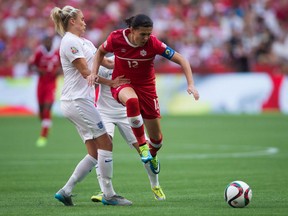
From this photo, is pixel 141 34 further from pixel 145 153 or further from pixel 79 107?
pixel 145 153

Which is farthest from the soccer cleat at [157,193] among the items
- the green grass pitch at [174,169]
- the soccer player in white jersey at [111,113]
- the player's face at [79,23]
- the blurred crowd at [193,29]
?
the blurred crowd at [193,29]

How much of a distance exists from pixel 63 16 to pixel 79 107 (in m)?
1.18

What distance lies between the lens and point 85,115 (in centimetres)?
998

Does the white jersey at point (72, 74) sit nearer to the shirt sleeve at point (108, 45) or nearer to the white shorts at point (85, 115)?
the white shorts at point (85, 115)

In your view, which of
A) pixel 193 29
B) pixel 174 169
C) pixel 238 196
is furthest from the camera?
pixel 193 29

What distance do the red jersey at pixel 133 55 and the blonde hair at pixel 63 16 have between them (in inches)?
23.0

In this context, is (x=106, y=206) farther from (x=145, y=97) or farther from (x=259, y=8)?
(x=259, y=8)

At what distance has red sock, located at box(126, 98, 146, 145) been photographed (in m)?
10.2

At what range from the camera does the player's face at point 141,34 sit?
10086 millimetres

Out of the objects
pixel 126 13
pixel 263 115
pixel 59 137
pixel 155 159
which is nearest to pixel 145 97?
pixel 155 159

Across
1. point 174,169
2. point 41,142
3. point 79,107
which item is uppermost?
point 79,107

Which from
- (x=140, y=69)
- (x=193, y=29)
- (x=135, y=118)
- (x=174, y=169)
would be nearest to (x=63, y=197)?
(x=135, y=118)

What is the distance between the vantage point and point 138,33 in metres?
10.1

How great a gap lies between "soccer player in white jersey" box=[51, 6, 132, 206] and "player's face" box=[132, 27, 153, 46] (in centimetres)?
67
